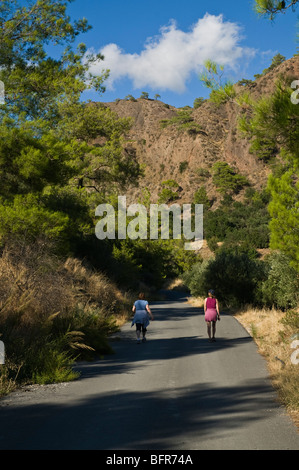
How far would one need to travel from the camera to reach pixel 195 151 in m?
113

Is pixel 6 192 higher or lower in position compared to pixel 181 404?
higher

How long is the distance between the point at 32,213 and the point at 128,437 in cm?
1529

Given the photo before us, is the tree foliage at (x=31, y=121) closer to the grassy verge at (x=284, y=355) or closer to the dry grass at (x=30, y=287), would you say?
the dry grass at (x=30, y=287)

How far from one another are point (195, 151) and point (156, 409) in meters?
109

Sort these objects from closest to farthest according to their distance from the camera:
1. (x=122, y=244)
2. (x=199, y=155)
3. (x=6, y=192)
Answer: (x=6, y=192), (x=122, y=244), (x=199, y=155)

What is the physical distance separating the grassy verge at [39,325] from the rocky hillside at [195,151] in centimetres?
8431

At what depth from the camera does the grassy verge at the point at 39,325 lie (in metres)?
8.99

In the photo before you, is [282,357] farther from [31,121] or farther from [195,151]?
[195,151]

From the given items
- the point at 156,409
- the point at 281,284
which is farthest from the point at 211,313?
the point at 281,284

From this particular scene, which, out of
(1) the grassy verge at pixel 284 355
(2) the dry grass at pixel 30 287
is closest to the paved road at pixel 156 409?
(1) the grassy verge at pixel 284 355
